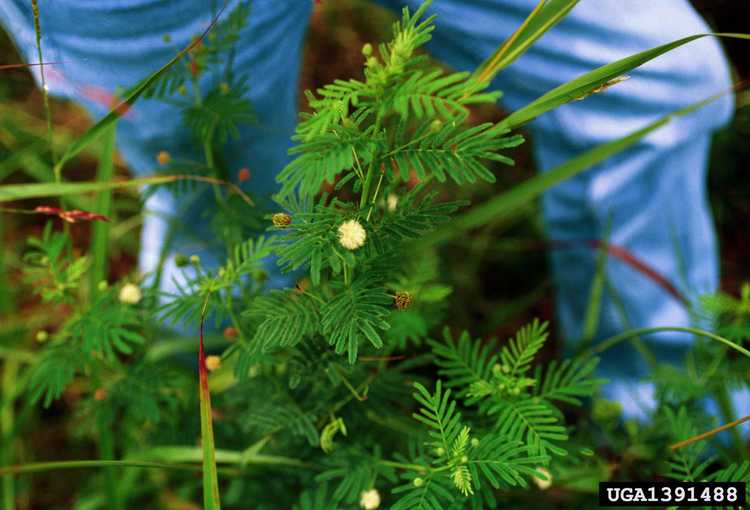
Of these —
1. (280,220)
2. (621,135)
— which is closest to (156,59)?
(280,220)

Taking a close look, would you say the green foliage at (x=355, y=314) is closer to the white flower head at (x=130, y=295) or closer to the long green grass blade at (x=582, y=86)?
the long green grass blade at (x=582, y=86)

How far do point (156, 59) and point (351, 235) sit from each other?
0.44m

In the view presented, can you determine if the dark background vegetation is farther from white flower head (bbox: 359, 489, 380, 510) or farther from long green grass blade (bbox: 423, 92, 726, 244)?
white flower head (bbox: 359, 489, 380, 510)

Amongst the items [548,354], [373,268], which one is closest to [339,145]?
[373,268]

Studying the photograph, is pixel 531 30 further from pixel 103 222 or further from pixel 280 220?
pixel 103 222

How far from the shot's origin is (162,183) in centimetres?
80

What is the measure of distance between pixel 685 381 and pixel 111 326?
72 cm

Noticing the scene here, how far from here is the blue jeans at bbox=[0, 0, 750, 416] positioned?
0.78 m

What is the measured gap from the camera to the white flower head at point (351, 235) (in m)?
0.53

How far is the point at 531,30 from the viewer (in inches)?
26.1

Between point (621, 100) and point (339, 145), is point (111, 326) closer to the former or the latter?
Answer: point (339, 145)

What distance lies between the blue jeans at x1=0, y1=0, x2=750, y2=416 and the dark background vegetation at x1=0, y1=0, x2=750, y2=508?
15 cm

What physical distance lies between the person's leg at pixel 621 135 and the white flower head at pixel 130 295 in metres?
0.52

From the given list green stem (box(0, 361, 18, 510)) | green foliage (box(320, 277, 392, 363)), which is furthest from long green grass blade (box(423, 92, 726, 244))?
green stem (box(0, 361, 18, 510))
